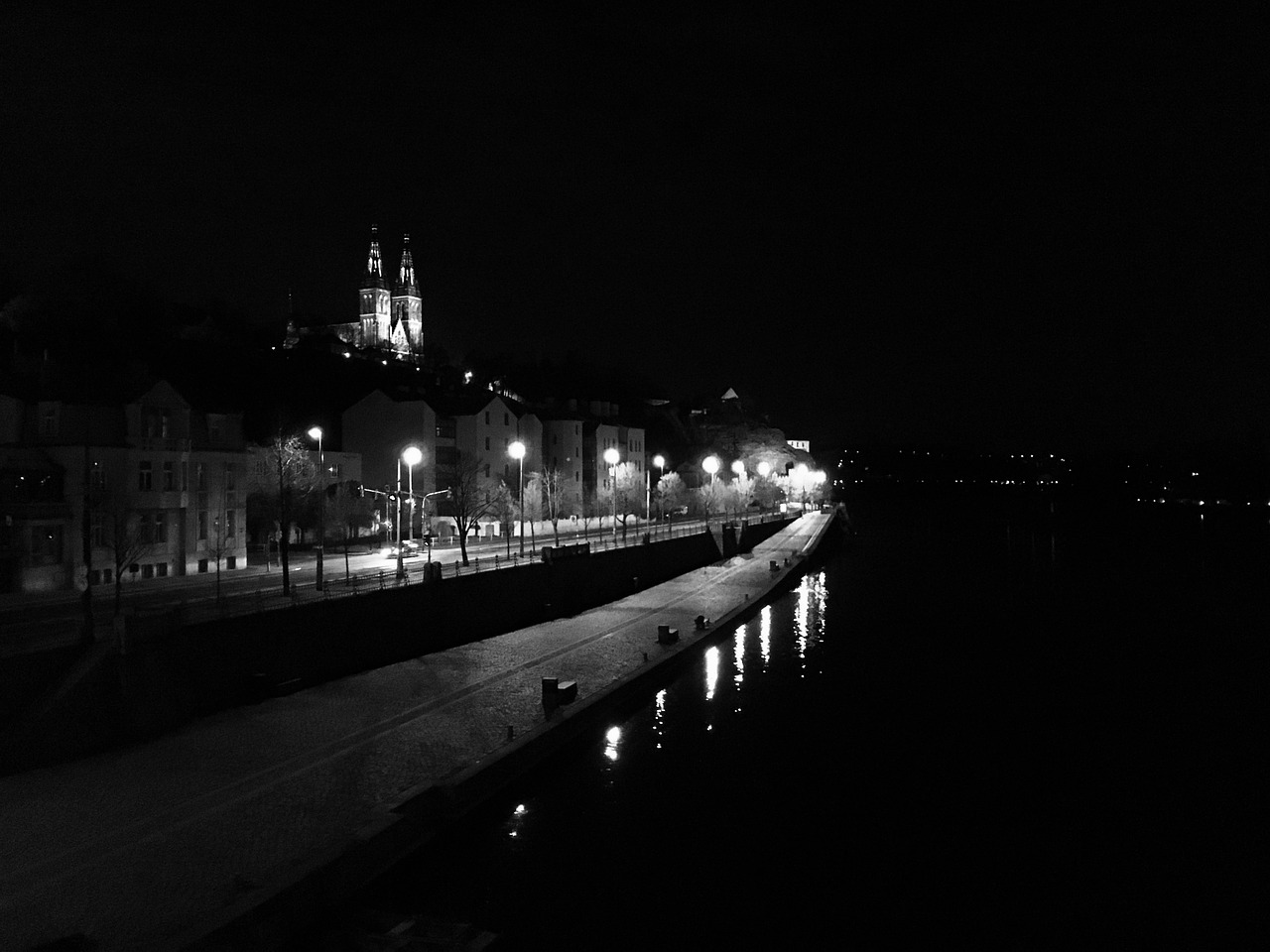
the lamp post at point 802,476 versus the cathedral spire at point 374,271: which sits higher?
the cathedral spire at point 374,271

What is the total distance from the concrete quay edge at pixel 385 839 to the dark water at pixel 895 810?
1.33ft

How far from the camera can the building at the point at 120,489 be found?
94.9ft

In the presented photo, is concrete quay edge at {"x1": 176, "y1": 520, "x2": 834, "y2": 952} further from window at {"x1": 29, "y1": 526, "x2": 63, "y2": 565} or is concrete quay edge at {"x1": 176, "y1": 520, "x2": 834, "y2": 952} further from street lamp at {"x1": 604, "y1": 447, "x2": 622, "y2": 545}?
street lamp at {"x1": 604, "y1": 447, "x2": 622, "y2": 545}

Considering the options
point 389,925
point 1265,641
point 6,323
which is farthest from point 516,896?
point 6,323

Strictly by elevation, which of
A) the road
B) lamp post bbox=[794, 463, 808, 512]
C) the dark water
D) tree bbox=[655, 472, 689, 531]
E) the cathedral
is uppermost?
the cathedral

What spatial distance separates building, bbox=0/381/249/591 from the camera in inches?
1139

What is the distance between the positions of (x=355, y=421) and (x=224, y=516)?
22.8 m

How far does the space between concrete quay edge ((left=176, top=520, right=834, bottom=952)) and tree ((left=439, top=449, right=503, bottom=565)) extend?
89.0 ft

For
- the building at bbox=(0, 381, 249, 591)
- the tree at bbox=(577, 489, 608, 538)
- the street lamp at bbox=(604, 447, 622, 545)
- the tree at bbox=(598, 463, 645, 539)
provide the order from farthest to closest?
the tree at bbox=(598, 463, 645, 539)
the tree at bbox=(577, 489, 608, 538)
the street lamp at bbox=(604, 447, 622, 545)
the building at bbox=(0, 381, 249, 591)

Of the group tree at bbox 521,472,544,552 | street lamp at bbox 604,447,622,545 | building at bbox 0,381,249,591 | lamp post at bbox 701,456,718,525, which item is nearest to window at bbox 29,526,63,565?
building at bbox 0,381,249,591

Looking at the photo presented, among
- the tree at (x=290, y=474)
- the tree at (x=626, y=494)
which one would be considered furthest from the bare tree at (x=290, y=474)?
the tree at (x=626, y=494)

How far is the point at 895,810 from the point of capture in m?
18.7

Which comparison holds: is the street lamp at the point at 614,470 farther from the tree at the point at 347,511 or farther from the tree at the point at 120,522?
the tree at the point at 120,522

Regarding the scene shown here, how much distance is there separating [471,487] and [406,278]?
145637 mm
